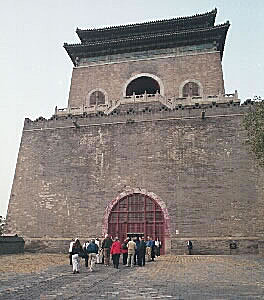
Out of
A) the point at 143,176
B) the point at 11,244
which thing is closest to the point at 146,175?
the point at 143,176

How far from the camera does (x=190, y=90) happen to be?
23.3 m

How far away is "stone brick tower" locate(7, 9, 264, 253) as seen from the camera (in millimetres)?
16766

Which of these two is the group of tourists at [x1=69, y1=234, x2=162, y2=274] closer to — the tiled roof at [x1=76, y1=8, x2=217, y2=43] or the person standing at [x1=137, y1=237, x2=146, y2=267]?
the person standing at [x1=137, y1=237, x2=146, y2=267]

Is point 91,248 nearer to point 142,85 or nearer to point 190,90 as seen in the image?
point 190,90

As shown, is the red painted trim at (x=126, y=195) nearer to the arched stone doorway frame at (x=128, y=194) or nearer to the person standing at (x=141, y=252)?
the arched stone doorway frame at (x=128, y=194)

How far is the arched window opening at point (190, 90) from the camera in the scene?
23172 millimetres

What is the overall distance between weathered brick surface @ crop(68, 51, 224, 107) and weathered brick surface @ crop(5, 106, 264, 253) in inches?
191

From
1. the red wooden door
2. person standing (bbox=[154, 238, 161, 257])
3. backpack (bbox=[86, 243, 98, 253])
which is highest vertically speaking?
the red wooden door

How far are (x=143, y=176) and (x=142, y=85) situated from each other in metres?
10.0

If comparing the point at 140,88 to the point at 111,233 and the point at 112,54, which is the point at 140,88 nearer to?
the point at 112,54

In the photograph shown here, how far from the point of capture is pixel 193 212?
17.0m

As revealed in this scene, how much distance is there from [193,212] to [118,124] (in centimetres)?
667

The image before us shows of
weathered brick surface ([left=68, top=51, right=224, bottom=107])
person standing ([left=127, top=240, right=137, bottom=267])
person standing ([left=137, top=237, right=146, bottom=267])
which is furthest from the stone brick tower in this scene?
person standing ([left=127, top=240, right=137, bottom=267])

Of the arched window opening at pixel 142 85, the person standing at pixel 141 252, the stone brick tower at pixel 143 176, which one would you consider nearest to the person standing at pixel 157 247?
the stone brick tower at pixel 143 176
